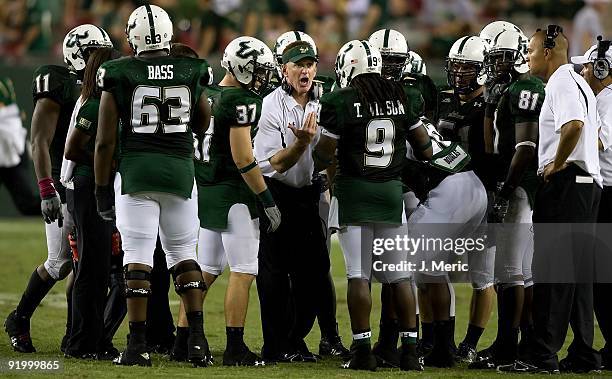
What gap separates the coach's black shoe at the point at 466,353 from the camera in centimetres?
738

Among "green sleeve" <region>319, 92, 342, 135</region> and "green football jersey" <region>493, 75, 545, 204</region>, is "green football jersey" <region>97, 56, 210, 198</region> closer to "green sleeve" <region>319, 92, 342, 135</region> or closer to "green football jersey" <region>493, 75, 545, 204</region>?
"green sleeve" <region>319, 92, 342, 135</region>

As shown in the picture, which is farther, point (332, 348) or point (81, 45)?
point (332, 348)

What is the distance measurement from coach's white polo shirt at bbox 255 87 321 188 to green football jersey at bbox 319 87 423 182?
1.50 ft

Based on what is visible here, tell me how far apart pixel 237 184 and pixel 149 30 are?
1067 mm

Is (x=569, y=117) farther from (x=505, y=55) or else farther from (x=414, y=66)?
(x=414, y=66)

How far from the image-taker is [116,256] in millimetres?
7422

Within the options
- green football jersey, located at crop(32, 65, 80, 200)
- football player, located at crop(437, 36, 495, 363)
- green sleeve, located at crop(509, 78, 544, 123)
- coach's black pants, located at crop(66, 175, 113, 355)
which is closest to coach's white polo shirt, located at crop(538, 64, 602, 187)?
green sleeve, located at crop(509, 78, 544, 123)

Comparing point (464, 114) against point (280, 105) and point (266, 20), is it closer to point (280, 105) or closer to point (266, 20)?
point (280, 105)

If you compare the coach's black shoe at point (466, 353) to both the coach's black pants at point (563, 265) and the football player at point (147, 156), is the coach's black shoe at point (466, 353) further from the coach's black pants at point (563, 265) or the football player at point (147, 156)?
the football player at point (147, 156)

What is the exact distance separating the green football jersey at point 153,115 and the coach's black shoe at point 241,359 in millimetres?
988

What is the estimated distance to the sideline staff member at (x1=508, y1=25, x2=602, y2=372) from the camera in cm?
664

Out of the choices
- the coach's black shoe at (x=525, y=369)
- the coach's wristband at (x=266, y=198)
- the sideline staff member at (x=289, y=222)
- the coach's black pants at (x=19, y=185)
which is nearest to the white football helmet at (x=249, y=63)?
the sideline staff member at (x=289, y=222)

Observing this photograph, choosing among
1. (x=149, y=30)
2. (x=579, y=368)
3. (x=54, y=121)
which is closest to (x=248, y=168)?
(x=149, y=30)

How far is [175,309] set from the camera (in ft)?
31.0
